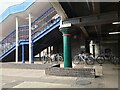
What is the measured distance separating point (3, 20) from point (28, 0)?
344 centimetres

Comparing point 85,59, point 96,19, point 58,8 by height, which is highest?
point 58,8

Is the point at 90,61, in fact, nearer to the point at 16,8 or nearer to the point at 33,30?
the point at 33,30

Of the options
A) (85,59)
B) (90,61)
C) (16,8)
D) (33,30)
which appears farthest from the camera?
(33,30)

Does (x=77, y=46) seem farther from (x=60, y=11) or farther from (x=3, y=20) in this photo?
(x=60, y=11)

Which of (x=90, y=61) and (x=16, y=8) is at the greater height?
(x=16, y=8)

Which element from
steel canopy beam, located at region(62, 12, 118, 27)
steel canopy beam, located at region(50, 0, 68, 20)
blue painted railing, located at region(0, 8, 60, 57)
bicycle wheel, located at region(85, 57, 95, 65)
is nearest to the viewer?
steel canopy beam, located at region(50, 0, 68, 20)

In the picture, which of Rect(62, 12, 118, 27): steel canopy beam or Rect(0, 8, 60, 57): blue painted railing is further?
Rect(0, 8, 60, 57): blue painted railing

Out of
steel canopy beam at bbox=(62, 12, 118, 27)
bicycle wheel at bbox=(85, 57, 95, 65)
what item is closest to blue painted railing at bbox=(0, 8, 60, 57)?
bicycle wheel at bbox=(85, 57, 95, 65)

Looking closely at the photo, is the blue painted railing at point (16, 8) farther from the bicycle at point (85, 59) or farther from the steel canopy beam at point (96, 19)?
the bicycle at point (85, 59)

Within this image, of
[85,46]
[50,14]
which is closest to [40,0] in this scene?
[50,14]

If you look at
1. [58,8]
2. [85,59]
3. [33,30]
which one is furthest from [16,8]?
[85,59]

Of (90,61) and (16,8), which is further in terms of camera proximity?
(16,8)

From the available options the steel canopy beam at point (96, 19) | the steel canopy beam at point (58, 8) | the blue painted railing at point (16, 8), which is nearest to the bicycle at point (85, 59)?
the steel canopy beam at point (96, 19)

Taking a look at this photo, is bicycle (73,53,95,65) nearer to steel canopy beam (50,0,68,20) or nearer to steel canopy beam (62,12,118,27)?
steel canopy beam (62,12,118,27)
